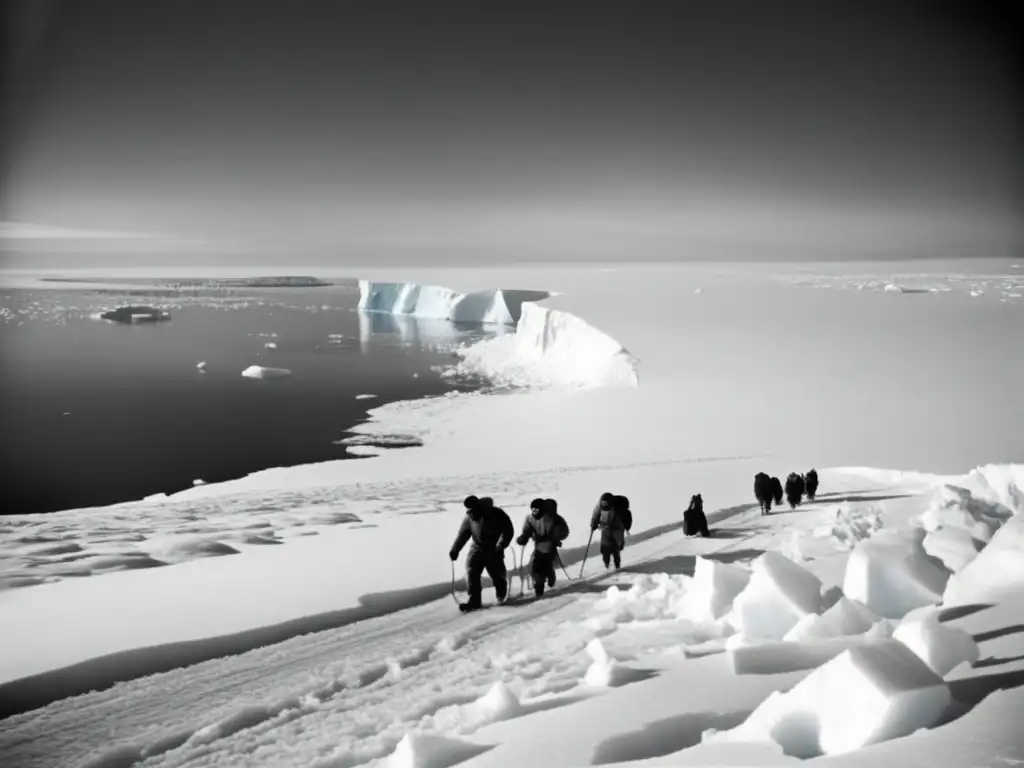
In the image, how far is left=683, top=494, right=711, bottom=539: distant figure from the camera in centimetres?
766

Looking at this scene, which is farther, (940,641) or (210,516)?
(210,516)

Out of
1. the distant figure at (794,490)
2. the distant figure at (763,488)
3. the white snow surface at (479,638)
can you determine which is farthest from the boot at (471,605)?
the distant figure at (794,490)

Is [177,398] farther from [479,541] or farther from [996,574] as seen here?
[996,574]

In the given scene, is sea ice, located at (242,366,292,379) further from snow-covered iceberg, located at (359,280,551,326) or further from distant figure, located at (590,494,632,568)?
distant figure, located at (590,494,632,568)

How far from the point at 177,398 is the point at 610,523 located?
74.1 feet

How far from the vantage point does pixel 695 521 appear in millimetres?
7801

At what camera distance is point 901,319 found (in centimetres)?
3816

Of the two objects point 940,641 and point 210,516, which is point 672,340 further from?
point 940,641

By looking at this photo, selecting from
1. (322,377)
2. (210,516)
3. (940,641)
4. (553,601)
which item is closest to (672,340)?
(322,377)

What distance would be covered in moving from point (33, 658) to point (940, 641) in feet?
16.0

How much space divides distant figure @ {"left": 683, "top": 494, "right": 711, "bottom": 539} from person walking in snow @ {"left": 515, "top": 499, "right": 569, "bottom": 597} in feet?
7.73

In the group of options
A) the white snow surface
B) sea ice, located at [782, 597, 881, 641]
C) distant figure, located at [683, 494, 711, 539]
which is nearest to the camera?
the white snow surface

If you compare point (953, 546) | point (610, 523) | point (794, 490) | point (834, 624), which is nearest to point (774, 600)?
point (834, 624)

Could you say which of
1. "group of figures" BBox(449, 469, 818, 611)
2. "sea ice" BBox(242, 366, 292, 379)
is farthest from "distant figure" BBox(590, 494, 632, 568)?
"sea ice" BBox(242, 366, 292, 379)
